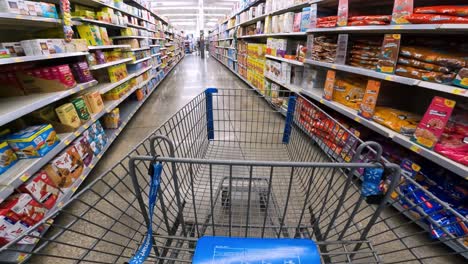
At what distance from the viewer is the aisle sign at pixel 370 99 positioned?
1685mm

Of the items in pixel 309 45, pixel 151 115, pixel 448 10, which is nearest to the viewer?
pixel 448 10

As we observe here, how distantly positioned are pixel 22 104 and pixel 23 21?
75 cm

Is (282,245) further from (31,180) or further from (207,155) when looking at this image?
(31,180)

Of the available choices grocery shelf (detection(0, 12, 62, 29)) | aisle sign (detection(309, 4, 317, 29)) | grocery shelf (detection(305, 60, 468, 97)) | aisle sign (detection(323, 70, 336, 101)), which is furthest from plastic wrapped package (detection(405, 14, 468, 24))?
grocery shelf (detection(0, 12, 62, 29))

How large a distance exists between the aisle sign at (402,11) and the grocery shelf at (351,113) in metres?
0.76

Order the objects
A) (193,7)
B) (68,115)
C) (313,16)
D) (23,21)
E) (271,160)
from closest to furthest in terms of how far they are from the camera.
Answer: (271,160)
(23,21)
(68,115)
(313,16)
(193,7)

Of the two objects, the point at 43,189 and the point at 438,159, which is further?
the point at 43,189

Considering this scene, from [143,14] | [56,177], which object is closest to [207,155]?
[56,177]

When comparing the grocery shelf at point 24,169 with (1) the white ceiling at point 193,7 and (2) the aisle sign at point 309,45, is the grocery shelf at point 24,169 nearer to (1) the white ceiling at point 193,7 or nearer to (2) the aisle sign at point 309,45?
(2) the aisle sign at point 309,45

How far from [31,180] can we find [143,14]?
5.35 m

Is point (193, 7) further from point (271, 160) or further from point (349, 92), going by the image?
point (271, 160)

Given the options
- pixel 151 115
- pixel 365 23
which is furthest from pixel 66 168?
pixel 365 23

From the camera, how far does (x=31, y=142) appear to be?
1438mm

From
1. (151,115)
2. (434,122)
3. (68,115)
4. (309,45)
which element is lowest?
(151,115)
